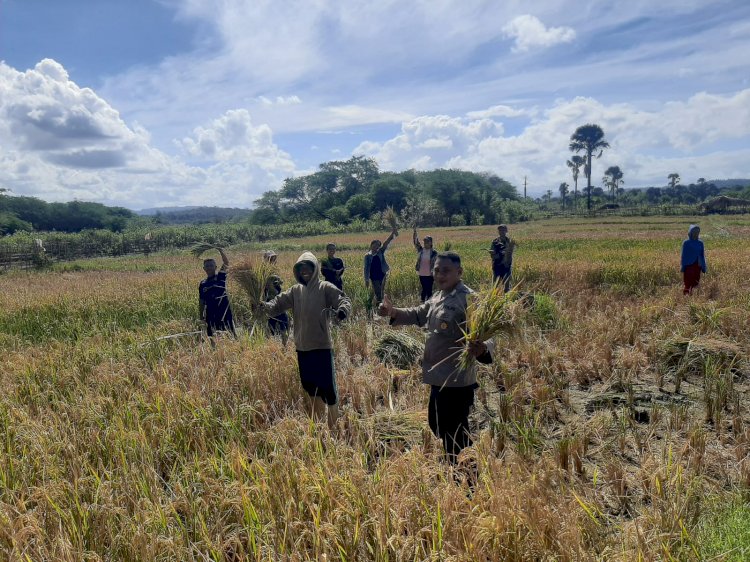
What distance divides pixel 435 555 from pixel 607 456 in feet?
7.31

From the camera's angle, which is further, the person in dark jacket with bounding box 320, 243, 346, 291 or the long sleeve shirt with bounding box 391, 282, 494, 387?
the person in dark jacket with bounding box 320, 243, 346, 291

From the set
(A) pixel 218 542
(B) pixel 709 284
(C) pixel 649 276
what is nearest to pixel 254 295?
(A) pixel 218 542

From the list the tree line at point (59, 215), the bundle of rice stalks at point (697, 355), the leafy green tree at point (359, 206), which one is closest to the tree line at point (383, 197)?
the leafy green tree at point (359, 206)

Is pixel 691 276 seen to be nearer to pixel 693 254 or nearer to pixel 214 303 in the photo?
pixel 693 254

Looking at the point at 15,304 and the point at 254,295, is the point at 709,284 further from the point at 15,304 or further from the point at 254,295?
the point at 15,304

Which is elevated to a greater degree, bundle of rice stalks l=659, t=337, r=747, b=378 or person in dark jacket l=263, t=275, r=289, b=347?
person in dark jacket l=263, t=275, r=289, b=347

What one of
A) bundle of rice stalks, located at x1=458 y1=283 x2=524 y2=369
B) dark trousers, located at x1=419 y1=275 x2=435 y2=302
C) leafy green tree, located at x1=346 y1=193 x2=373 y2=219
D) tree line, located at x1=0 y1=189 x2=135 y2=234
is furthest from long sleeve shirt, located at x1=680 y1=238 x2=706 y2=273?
tree line, located at x1=0 y1=189 x2=135 y2=234

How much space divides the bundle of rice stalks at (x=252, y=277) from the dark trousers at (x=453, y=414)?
2.70m

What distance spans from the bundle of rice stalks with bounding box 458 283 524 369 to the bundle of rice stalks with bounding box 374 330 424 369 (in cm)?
253

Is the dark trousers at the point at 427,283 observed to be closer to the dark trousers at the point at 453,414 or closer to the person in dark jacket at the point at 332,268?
the person in dark jacket at the point at 332,268

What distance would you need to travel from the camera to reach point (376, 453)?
357 centimetres

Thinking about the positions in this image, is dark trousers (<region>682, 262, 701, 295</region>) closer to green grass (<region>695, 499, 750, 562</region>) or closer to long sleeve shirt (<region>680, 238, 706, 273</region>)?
long sleeve shirt (<region>680, 238, 706, 273</region>)

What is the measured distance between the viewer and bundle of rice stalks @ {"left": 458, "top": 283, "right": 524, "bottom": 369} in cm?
298

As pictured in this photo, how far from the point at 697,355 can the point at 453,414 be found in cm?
383
